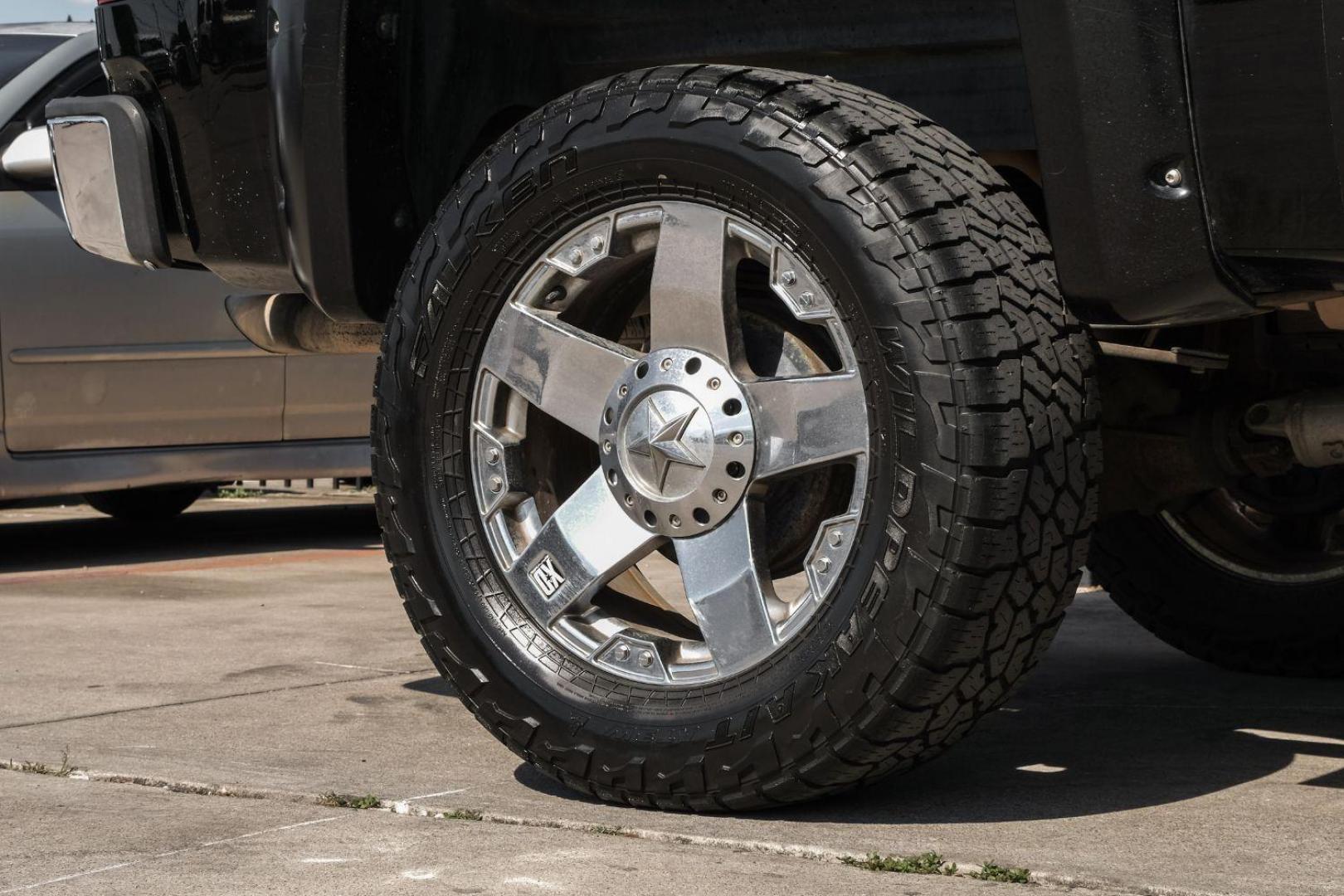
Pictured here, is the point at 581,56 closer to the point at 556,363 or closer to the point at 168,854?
the point at 556,363

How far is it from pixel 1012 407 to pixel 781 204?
17.3 inches

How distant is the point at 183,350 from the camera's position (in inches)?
252

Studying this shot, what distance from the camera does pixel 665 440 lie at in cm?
259

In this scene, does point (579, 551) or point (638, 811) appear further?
point (579, 551)

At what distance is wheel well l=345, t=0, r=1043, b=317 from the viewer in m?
3.04

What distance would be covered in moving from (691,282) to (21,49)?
192 inches

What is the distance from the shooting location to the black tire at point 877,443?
7.58 ft

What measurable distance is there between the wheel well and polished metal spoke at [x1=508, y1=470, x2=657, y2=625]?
66 centimetres

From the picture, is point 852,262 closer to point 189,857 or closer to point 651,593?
point 651,593

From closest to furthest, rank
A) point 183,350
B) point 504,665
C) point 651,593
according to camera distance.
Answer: point 504,665 < point 651,593 < point 183,350

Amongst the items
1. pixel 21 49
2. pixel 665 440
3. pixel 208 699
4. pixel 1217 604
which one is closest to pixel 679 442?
pixel 665 440

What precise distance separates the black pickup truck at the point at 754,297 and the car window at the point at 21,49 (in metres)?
3.19

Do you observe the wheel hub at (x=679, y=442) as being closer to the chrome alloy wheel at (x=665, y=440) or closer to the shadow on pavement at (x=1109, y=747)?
the chrome alloy wheel at (x=665, y=440)

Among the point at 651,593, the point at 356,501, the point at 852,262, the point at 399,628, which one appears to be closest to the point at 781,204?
the point at 852,262
